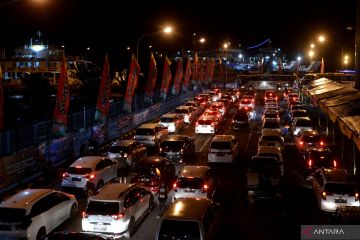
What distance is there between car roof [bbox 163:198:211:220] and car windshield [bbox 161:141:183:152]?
12.5 meters

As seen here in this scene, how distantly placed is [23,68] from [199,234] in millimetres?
109715

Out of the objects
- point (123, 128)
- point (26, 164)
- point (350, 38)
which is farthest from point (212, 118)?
point (350, 38)

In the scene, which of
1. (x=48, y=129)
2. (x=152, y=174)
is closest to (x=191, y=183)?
(x=152, y=174)

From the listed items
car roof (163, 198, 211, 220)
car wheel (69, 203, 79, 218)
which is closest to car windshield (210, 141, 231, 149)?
car wheel (69, 203, 79, 218)

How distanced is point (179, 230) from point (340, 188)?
25.5 ft

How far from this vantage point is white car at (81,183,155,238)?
1461cm

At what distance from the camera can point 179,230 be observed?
12.1 metres

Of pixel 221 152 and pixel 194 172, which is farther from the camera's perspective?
pixel 221 152

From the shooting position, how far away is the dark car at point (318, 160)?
23.3 meters

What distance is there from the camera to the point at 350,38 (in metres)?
78.8

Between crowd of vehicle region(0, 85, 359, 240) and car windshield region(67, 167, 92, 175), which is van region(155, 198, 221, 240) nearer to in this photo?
crowd of vehicle region(0, 85, 359, 240)

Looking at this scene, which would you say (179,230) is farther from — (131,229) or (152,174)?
(152,174)

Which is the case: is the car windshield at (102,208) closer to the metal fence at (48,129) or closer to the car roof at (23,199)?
the car roof at (23,199)

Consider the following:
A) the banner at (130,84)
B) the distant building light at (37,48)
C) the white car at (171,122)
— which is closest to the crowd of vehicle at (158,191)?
the banner at (130,84)
